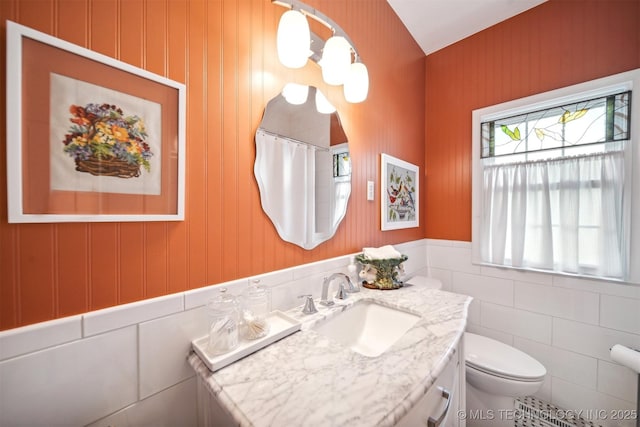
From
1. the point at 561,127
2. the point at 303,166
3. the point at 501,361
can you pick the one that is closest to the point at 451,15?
the point at 561,127

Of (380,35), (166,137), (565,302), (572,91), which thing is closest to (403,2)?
(380,35)

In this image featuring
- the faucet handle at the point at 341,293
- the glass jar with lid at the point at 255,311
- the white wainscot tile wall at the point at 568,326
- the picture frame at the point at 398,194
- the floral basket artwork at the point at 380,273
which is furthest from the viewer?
the picture frame at the point at 398,194

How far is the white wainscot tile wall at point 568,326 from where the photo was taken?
4.42 ft

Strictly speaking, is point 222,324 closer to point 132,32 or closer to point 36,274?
point 36,274

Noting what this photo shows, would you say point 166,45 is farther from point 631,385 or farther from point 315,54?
point 631,385

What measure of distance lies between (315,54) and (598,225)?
6.38 ft

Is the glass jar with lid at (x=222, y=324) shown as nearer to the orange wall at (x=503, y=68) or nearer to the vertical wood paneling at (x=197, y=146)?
the vertical wood paneling at (x=197, y=146)

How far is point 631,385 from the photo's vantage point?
1.32m

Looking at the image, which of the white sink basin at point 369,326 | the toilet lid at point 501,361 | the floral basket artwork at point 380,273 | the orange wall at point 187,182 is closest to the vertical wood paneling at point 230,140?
the orange wall at point 187,182

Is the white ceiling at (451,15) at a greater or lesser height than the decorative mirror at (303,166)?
greater

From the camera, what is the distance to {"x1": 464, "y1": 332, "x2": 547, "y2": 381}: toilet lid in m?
1.18

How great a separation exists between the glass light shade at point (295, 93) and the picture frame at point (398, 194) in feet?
2.38

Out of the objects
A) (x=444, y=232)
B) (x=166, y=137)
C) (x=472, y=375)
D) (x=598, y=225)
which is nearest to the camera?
(x=166, y=137)

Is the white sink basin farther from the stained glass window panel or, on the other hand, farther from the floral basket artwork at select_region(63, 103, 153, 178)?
the stained glass window panel
